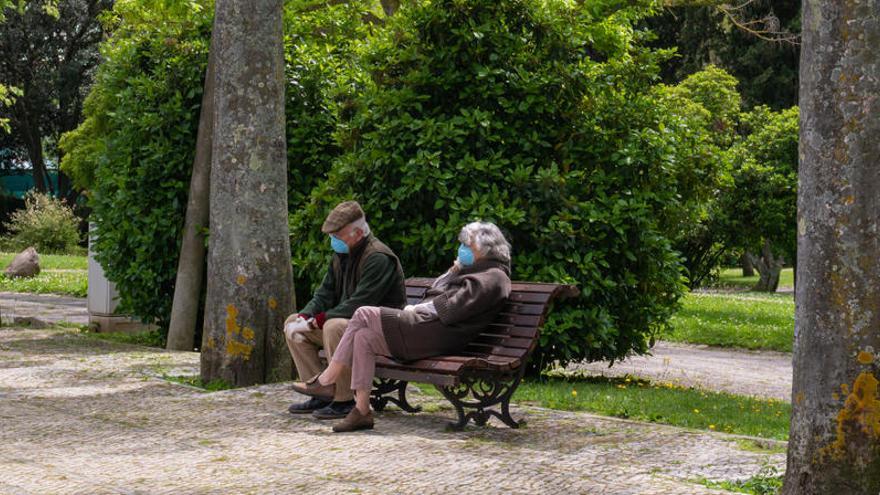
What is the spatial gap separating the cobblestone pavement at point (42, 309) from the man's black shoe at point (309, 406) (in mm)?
9644

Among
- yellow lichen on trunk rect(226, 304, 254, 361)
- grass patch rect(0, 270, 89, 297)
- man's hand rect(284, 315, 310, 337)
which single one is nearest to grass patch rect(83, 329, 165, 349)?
yellow lichen on trunk rect(226, 304, 254, 361)

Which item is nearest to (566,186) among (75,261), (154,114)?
(154,114)

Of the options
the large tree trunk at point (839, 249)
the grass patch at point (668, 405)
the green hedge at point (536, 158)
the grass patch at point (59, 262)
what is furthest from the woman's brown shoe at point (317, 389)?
the grass patch at point (59, 262)

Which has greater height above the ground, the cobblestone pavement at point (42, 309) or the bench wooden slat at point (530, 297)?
the bench wooden slat at point (530, 297)

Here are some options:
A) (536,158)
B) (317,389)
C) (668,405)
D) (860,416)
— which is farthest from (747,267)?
(860,416)

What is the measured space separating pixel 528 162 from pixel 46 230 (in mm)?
31972

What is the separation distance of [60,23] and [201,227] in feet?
131

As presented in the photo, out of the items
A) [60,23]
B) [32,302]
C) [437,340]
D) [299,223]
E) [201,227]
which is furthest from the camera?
[60,23]

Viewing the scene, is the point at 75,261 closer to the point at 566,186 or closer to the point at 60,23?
the point at 60,23

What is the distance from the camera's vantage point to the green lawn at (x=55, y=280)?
26734 millimetres

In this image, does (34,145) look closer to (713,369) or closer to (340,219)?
(713,369)

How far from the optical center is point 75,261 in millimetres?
35469

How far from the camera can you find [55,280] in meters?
28.6

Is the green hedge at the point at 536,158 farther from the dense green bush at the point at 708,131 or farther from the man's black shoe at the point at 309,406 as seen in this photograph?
the dense green bush at the point at 708,131
